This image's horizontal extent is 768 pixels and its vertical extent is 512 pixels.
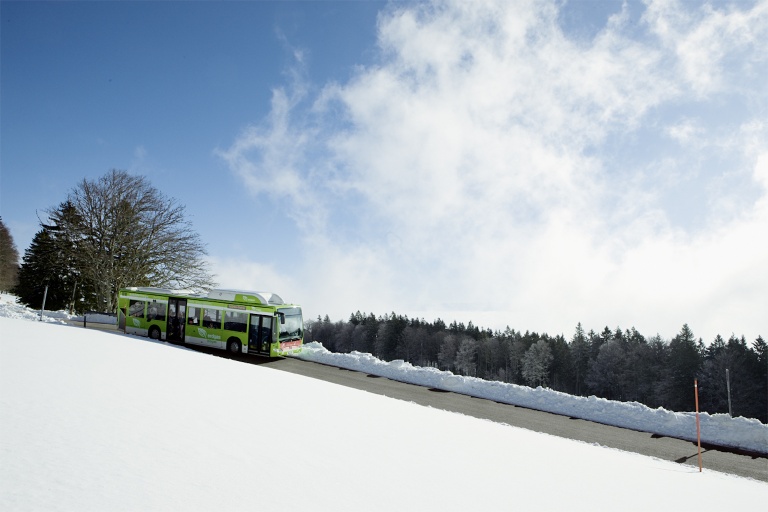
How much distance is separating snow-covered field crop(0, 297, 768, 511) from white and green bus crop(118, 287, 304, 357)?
11233mm

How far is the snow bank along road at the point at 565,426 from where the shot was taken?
Answer: 11.1 meters

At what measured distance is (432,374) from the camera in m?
19.9

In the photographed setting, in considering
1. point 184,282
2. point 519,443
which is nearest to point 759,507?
point 519,443

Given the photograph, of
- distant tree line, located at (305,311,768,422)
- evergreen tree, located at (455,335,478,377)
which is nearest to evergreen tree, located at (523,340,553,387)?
distant tree line, located at (305,311,768,422)

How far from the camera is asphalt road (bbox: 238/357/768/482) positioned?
11047 millimetres

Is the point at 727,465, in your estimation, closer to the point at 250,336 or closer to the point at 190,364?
the point at 190,364

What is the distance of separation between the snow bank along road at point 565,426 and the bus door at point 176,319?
23.1 ft

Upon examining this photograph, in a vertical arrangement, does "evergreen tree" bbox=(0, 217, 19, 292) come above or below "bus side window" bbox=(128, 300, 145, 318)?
above

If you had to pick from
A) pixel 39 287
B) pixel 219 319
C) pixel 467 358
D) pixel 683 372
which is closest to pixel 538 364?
pixel 467 358

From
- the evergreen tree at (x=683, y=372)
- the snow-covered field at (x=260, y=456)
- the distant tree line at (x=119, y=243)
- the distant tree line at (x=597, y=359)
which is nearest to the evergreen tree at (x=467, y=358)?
the distant tree line at (x=597, y=359)

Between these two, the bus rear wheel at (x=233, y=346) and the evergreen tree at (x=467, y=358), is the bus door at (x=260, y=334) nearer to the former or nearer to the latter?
the bus rear wheel at (x=233, y=346)

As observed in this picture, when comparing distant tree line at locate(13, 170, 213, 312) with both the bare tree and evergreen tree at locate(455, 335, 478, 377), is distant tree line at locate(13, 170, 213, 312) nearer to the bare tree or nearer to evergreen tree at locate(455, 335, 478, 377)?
the bare tree

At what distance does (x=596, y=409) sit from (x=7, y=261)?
70935 mm

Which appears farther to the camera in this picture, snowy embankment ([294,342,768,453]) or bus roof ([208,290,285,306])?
bus roof ([208,290,285,306])
